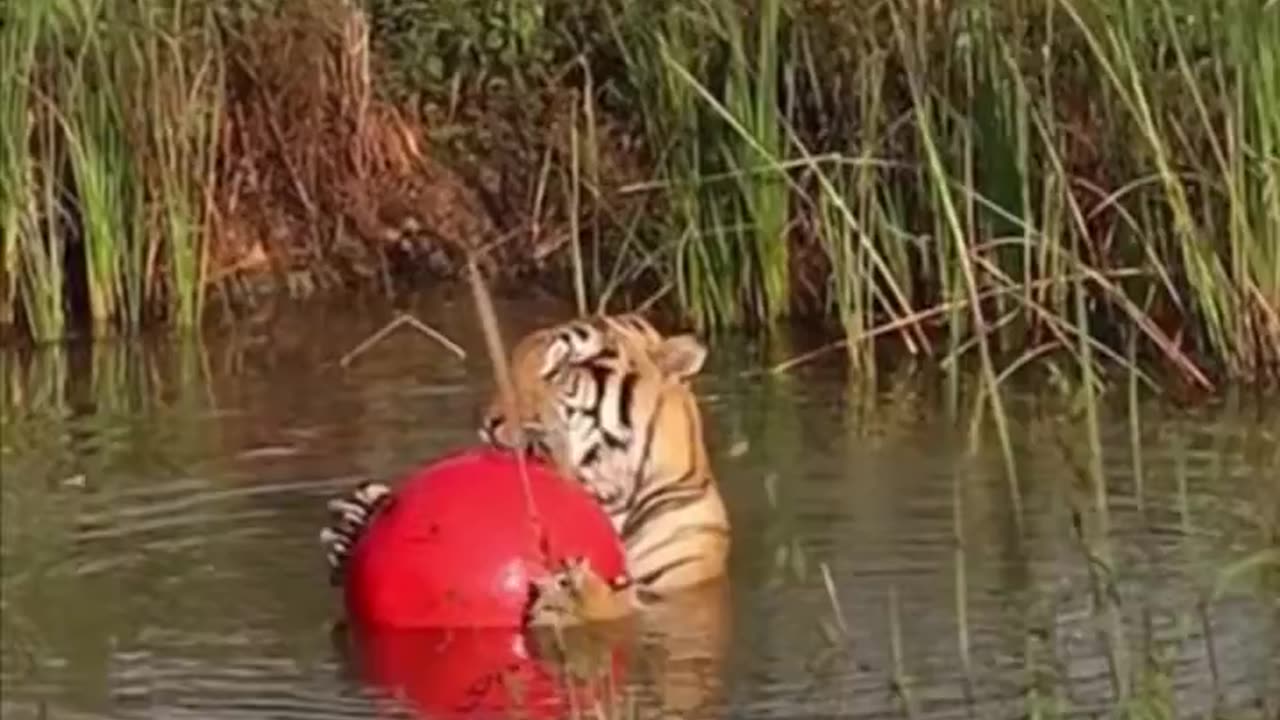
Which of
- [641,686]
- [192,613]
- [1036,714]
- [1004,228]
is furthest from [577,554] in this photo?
[1004,228]

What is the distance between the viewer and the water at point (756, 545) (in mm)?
7059

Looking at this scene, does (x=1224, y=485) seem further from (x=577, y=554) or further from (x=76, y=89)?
(x=76, y=89)

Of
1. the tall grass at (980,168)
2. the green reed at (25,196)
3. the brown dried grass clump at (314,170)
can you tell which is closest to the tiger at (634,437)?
the tall grass at (980,168)

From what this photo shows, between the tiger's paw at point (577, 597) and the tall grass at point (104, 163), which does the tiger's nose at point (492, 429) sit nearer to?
the tiger's paw at point (577, 597)

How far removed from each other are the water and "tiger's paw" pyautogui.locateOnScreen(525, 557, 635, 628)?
12 centimetres

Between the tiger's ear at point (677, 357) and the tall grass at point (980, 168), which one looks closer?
the tiger's ear at point (677, 357)

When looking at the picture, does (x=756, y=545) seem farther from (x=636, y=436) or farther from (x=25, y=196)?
(x=25, y=196)

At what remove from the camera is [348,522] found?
25.9 feet

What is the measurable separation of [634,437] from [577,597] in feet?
3.81

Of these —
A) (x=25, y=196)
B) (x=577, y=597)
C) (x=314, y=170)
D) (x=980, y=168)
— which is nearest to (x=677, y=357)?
(x=577, y=597)

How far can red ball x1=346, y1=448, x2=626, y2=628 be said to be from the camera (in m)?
7.33

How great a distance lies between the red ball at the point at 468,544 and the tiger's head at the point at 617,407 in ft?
2.28

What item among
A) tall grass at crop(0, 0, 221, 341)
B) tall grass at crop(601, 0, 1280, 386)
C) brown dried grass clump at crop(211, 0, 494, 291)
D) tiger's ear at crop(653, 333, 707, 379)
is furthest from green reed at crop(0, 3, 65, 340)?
tiger's ear at crop(653, 333, 707, 379)

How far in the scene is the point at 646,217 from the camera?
39.2ft
